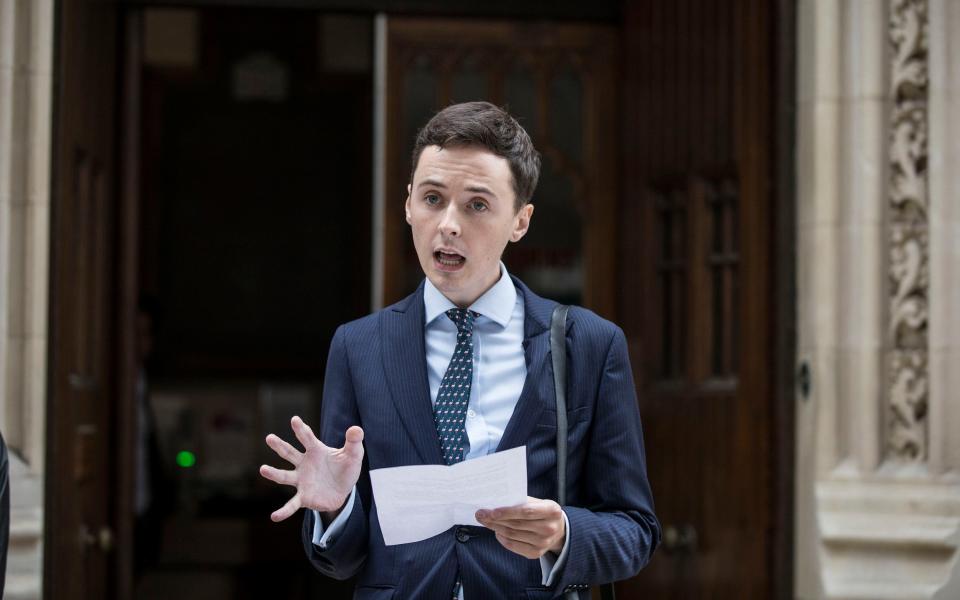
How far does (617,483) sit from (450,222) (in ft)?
1.85

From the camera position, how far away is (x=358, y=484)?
2.63 m

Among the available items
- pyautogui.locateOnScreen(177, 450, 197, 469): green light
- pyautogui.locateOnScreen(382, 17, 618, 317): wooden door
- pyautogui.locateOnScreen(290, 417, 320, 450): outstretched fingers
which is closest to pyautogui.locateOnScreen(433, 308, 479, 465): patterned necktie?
pyautogui.locateOnScreen(290, 417, 320, 450): outstretched fingers

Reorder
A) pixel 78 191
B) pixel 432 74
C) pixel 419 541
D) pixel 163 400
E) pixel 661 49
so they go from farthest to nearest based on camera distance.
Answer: pixel 163 400 < pixel 432 74 < pixel 661 49 < pixel 78 191 < pixel 419 541

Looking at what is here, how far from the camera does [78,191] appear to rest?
5.48m

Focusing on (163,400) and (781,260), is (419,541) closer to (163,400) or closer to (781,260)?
(781,260)

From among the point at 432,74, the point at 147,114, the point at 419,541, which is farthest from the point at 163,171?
the point at 419,541

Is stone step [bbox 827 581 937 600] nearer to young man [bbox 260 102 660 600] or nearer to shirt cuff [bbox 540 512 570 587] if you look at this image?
young man [bbox 260 102 660 600]

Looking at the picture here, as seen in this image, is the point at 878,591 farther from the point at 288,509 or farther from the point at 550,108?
the point at 288,509

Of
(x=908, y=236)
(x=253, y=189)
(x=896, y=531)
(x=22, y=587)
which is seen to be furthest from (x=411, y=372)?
(x=253, y=189)

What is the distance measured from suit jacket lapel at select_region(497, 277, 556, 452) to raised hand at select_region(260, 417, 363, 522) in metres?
0.28

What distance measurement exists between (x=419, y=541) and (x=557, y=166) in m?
4.33

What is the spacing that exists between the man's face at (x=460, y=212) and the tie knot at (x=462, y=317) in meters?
0.05

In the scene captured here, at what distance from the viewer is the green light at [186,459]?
10.5 metres

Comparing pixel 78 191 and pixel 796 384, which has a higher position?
pixel 78 191
